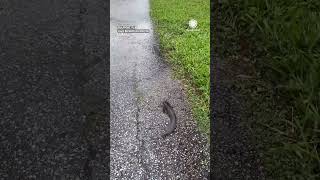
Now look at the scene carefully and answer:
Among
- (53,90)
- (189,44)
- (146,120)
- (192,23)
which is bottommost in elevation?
(146,120)

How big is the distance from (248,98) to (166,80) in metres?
1.25

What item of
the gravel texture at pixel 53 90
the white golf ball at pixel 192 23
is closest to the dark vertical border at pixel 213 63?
the white golf ball at pixel 192 23

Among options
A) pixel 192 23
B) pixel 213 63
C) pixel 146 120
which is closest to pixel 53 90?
pixel 146 120

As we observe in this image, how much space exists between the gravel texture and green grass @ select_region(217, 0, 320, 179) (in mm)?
1932

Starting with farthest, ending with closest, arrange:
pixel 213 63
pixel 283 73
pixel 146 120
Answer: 1. pixel 213 63
2. pixel 283 73
3. pixel 146 120

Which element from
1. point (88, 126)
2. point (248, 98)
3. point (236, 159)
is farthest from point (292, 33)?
point (88, 126)

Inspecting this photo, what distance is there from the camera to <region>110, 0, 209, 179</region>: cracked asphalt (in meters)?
4.87

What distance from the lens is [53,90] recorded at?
19.5 ft

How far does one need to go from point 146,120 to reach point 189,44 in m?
2.10

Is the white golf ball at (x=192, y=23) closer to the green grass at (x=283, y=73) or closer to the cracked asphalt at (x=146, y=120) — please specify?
the green grass at (x=283, y=73)

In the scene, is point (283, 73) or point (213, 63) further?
point (213, 63)

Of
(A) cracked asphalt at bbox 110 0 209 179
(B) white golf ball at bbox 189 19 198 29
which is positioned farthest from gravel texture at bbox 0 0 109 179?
(B) white golf ball at bbox 189 19 198 29

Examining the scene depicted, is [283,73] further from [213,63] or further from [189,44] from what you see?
[189,44]

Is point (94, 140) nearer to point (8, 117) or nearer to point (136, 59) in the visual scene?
point (8, 117)
